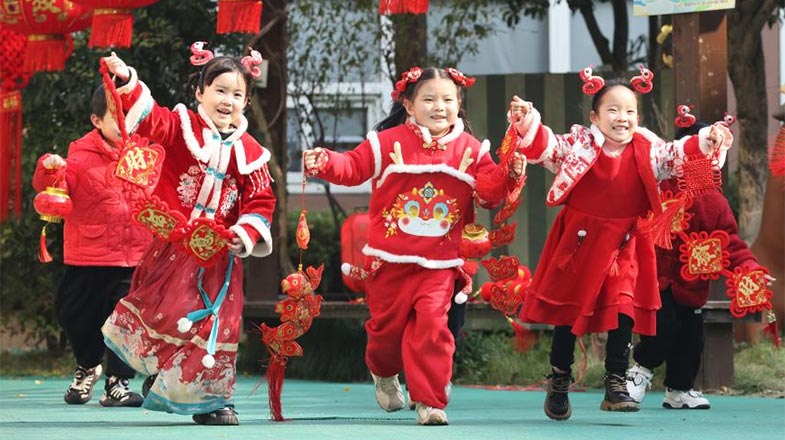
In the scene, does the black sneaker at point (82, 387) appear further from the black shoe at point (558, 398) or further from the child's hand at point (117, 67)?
the black shoe at point (558, 398)

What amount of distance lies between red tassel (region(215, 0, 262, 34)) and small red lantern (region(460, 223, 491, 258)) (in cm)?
233

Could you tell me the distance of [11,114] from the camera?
30.9 ft

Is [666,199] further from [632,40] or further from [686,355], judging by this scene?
[632,40]

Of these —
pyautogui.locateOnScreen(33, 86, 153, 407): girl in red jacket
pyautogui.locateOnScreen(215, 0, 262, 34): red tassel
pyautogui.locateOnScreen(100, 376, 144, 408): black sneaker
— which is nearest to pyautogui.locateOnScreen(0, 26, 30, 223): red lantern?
pyautogui.locateOnScreen(215, 0, 262, 34): red tassel

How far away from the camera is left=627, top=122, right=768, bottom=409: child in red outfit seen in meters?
7.33

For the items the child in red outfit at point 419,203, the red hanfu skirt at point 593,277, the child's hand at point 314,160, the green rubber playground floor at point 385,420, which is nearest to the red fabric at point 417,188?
the child in red outfit at point 419,203

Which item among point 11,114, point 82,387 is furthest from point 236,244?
point 11,114

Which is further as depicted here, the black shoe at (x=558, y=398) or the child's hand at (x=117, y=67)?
the black shoe at (x=558, y=398)

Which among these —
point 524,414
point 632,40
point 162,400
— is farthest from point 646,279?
point 632,40

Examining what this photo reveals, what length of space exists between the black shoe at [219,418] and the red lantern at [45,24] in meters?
3.44

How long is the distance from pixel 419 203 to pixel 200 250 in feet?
3.45

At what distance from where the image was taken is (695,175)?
21.1 ft

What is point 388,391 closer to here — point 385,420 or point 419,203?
point 385,420

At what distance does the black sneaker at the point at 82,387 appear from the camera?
7469 millimetres
